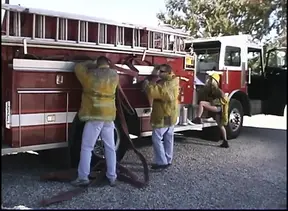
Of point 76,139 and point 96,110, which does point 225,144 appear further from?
point 96,110

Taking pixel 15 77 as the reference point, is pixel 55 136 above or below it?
below

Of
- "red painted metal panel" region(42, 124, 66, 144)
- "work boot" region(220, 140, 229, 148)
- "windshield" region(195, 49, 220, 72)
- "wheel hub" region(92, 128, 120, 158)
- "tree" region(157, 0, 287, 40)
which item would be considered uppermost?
"tree" region(157, 0, 287, 40)

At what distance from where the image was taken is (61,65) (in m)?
5.92

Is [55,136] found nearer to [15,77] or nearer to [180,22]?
[15,77]

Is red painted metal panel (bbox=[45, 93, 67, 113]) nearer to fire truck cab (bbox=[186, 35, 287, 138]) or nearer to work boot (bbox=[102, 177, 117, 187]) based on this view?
work boot (bbox=[102, 177, 117, 187])

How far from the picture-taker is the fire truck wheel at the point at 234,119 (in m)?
9.56

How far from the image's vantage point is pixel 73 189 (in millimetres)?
5492

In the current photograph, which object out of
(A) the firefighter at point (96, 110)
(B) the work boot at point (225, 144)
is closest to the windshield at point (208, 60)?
(B) the work boot at point (225, 144)

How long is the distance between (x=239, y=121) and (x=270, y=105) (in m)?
0.98

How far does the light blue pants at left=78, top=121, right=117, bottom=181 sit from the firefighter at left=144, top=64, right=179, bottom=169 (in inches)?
41.1

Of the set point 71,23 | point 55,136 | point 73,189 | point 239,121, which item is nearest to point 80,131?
point 55,136

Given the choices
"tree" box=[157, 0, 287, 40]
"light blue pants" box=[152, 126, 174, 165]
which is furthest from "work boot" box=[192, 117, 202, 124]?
"tree" box=[157, 0, 287, 40]

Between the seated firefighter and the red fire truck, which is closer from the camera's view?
the red fire truck

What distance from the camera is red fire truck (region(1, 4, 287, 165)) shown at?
5.57m
